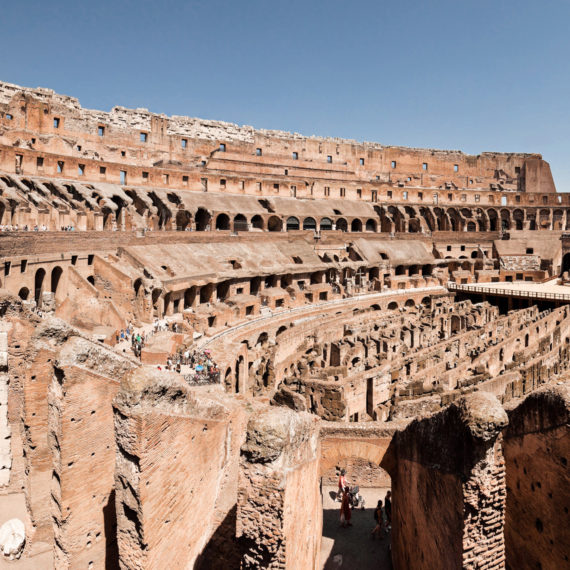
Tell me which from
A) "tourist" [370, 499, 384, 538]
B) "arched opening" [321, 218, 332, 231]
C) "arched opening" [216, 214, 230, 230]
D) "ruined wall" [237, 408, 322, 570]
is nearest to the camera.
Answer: "ruined wall" [237, 408, 322, 570]

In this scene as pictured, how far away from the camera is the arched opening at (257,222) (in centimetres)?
3885

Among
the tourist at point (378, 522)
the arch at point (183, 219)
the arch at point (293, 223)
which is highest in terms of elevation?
the arch at point (293, 223)

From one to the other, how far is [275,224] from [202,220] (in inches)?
270

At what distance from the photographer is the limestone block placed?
8398 mm

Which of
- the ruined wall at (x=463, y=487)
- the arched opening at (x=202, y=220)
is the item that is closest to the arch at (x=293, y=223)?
the arched opening at (x=202, y=220)

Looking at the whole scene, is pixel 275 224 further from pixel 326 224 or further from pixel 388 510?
pixel 388 510

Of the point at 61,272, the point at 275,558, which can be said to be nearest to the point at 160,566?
the point at 275,558

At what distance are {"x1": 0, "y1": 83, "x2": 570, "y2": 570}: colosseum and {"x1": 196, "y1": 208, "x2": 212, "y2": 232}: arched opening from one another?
23cm

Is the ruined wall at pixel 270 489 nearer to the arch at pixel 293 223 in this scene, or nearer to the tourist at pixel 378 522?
the tourist at pixel 378 522

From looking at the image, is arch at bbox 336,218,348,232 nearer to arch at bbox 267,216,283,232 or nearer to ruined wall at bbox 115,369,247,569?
arch at bbox 267,216,283,232

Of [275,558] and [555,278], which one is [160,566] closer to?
[275,558]

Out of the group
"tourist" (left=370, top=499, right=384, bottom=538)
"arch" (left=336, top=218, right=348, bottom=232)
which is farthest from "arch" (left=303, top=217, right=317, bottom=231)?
"tourist" (left=370, top=499, right=384, bottom=538)

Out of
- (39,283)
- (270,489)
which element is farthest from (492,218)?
(270,489)

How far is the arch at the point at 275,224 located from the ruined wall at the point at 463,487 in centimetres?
3351
